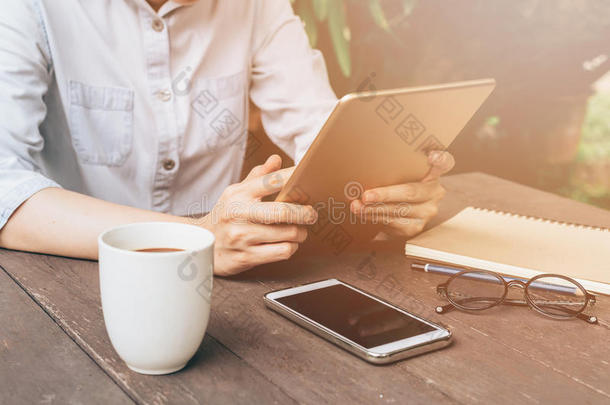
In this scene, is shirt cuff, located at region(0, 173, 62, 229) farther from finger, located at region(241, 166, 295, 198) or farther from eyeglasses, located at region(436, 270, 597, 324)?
eyeglasses, located at region(436, 270, 597, 324)

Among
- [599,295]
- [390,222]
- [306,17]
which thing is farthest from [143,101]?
[306,17]

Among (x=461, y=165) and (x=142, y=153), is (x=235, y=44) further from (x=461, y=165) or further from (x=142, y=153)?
(x=461, y=165)

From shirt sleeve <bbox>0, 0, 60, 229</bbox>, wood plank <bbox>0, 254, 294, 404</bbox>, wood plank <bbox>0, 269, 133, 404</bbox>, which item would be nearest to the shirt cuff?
shirt sleeve <bbox>0, 0, 60, 229</bbox>

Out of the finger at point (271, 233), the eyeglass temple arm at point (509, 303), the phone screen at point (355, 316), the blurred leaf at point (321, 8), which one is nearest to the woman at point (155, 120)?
the finger at point (271, 233)

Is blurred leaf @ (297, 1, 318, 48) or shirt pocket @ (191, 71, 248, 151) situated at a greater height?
blurred leaf @ (297, 1, 318, 48)

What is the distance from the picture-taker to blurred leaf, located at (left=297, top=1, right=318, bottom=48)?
2574mm

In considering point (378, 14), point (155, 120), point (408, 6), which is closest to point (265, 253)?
point (155, 120)

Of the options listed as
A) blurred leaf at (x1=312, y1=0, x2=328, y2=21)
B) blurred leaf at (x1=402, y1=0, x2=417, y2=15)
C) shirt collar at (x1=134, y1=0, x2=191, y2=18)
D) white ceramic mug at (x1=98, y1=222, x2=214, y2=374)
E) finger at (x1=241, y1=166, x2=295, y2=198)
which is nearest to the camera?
white ceramic mug at (x1=98, y1=222, x2=214, y2=374)

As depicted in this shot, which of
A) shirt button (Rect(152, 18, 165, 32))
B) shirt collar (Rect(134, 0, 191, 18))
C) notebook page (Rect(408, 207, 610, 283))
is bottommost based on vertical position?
notebook page (Rect(408, 207, 610, 283))

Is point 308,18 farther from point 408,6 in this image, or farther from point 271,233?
point 271,233

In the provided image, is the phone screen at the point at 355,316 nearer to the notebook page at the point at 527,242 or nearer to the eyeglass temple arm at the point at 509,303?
the eyeglass temple arm at the point at 509,303

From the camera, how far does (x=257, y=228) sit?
835mm

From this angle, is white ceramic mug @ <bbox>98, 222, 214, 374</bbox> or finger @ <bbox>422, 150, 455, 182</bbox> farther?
finger @ <bbox>422, 150, 455, 182</bbox>

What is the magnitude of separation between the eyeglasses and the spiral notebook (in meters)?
0.04
